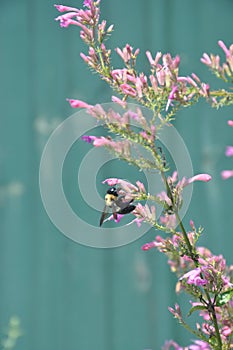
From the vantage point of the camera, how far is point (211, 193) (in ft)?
7.88

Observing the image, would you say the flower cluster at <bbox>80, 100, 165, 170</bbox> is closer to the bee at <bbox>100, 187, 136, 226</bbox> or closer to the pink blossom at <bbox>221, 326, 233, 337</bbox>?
the bee at <bbox>100, 187, 136, 226</bbox>

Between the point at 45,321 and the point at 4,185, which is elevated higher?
the point at 4,185

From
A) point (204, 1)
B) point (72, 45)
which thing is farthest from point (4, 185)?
point (204, 1)

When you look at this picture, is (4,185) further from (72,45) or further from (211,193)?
(211,193)

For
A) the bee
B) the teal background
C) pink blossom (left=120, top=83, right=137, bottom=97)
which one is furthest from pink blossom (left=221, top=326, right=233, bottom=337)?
the teal background

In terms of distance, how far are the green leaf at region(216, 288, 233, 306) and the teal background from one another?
1496 millimetres

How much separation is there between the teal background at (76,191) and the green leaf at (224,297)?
1496 mm

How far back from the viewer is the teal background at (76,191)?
237 cm

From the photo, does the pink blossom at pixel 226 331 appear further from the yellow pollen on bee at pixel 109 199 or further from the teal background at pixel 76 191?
the teal background at pixel 76 191

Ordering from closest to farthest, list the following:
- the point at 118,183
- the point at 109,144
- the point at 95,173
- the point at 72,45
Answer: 1. the point at 109,144
2. the point at 118,183
3. the point at 95,173
4. the point at 72,45

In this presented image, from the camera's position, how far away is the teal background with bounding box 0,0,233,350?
93.3 inches

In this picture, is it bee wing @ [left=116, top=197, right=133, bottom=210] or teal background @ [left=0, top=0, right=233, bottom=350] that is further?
teal background @ [left=0, top=0, right=233, bottom=350]

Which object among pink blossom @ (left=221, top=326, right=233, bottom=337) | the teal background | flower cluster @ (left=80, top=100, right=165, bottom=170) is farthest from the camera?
the teal background

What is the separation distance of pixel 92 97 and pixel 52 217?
423 millimetres
